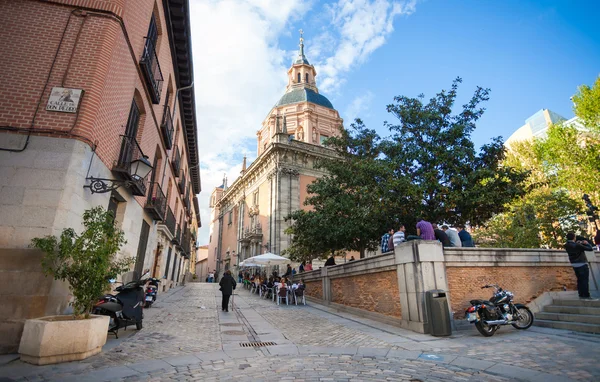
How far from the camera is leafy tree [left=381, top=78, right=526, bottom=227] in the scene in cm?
1177

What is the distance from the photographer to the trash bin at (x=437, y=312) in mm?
6488

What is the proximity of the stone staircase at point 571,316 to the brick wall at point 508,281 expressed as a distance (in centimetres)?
52

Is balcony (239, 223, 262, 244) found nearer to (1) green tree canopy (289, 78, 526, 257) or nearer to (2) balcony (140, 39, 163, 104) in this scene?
(1) green tree canopy (289, 78, 526, 257)

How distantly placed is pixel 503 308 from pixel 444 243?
6.80 ft

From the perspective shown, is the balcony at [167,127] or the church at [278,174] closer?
the balcony at [167,127]

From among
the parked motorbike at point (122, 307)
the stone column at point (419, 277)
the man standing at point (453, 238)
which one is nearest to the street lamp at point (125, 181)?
the parked motorbike at point (122, 307)

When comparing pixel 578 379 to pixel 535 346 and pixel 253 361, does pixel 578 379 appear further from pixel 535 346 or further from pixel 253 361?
pixel 253 361

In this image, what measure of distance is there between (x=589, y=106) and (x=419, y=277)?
1766 centimetres

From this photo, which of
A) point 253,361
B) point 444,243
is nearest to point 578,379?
point 253,361

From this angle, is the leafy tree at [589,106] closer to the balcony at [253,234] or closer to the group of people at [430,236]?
the group of people at [430,236]

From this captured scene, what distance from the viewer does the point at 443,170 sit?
40.9 ft

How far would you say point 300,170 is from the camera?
1118 inches

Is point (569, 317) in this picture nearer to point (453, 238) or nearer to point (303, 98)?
point (453, 238)

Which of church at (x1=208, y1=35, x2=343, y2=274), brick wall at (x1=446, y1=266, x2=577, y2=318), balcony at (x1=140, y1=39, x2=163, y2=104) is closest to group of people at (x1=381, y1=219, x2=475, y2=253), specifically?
brick wall at (x1=446, y1=266, x2=577, y2=318)
